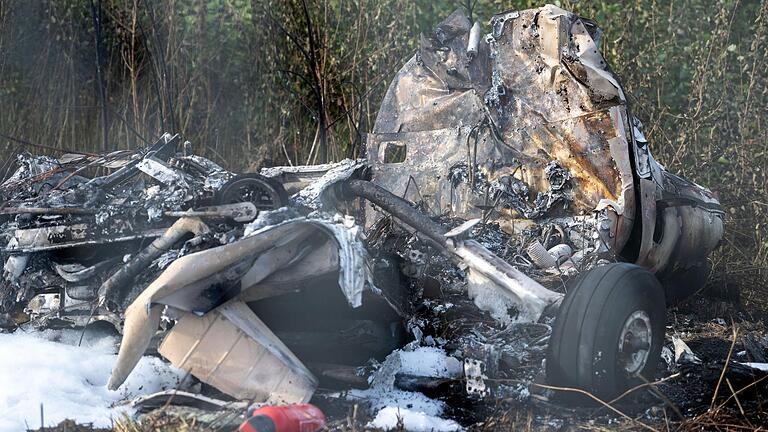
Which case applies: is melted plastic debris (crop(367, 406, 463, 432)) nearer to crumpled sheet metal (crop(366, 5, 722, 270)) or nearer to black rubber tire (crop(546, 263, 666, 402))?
black rubber tire (crop(546, 263, 666, 402))

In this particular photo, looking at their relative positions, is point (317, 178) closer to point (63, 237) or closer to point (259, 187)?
point (259, 187)

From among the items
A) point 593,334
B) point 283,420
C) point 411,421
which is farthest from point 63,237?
point 593,334

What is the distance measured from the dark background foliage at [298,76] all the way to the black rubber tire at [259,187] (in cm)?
312

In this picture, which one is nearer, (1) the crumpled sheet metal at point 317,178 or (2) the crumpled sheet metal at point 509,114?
(1) the crumpled sheet metal at point 317,178

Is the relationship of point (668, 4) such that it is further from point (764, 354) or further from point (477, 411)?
point (477, 411)

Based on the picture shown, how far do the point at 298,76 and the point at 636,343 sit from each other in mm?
5619

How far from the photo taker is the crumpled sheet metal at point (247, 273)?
3.51 m

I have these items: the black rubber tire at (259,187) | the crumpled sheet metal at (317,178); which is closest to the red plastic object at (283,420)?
the black rubber tire at (259,187)

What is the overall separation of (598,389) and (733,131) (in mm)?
4498

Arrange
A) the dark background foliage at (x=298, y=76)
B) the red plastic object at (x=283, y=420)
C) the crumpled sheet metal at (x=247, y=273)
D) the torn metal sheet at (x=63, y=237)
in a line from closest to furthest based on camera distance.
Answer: the red plastic object at (x=283, y=420) → the crumpled sheet metal at (x=247, y=273) → the torn metal sheet at (x=63, y=237) → the dark background foliage at (x=298, y=76)

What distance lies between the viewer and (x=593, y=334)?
373cm

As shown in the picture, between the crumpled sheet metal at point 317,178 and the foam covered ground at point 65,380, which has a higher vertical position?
the crumpled sheet metal at point 317,178

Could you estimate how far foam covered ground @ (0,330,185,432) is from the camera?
356 centimetres

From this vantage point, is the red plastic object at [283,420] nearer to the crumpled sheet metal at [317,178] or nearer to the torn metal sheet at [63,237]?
the crumpled sheet metal at [317,178]
